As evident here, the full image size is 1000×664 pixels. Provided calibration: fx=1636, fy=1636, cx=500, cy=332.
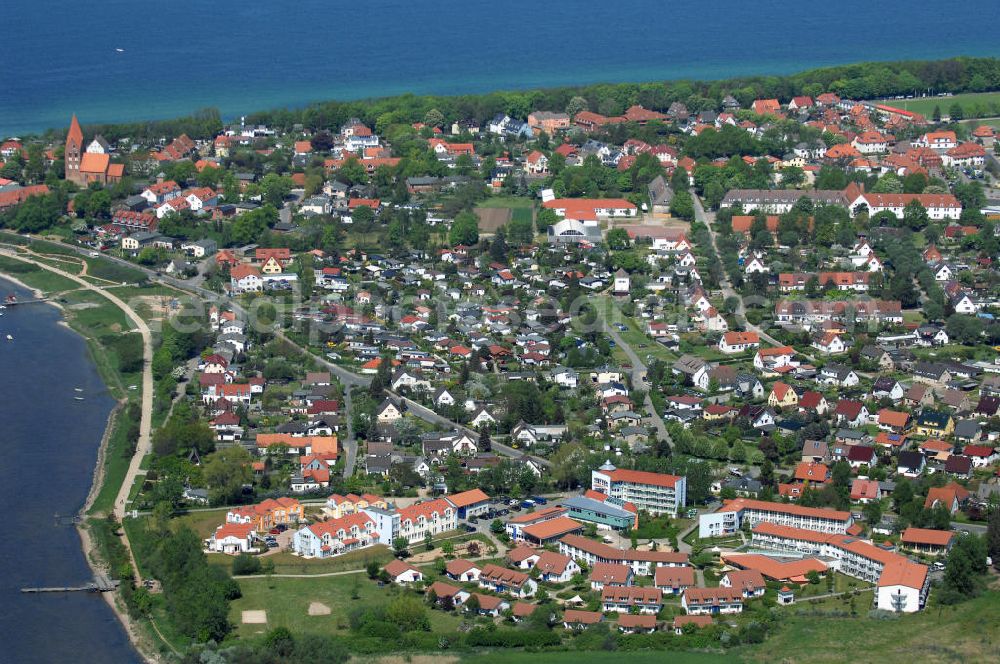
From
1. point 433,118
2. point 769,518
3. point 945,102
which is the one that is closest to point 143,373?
point 769,518

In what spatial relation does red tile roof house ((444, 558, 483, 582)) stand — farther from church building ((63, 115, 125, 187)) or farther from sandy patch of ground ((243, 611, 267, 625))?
church building ((63, 115, 125, 187))

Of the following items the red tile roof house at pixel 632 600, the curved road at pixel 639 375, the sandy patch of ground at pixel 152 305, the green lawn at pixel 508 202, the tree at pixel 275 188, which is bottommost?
the red tile roof house at pixel 632 600

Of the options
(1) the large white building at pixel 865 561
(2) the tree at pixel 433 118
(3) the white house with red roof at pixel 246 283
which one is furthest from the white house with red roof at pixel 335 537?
(2) the tree at pixel 433 118

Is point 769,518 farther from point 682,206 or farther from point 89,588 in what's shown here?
point 682,206

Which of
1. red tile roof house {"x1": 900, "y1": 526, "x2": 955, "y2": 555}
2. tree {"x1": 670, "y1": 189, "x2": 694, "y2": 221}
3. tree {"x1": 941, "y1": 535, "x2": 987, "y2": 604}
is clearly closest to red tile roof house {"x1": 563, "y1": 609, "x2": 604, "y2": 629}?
tree {"x1": 941, "y1": 535, "x2": 987, "y2": 604}

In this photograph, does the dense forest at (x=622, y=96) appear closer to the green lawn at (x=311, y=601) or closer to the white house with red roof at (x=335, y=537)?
the white house with red roof at (x=335, y=537)

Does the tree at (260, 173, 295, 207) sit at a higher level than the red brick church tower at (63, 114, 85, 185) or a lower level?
lower

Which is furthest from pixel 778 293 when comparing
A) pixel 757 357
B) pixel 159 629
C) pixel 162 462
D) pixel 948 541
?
pixel 159 629
